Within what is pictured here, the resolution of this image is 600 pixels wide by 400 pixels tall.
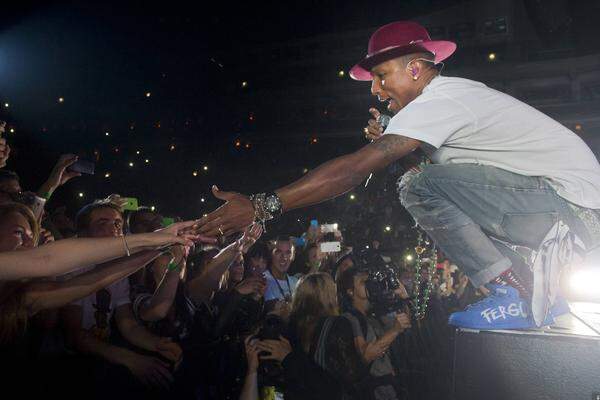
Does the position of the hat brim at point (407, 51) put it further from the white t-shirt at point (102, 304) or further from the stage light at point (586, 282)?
the white t-shirt at point (102, 304)

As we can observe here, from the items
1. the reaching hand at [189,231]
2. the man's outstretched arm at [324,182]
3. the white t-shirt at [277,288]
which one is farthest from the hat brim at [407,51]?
the white t-shirt at [277,288]

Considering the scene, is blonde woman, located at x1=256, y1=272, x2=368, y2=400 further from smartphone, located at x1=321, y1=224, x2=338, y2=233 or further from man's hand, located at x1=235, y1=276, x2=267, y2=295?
smartphone, located at x1=321, y1=224, x2=338, y2=233

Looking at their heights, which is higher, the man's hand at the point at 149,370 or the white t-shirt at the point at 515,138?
the white t-shirt at the point at 515,138

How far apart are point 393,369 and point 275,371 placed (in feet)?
4.04

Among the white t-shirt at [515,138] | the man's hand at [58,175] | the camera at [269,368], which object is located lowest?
the camera at [269,368]

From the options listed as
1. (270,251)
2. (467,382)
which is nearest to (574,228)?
(467,382)

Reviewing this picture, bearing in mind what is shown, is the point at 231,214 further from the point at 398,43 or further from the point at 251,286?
the point at 251,286

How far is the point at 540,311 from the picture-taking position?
228 centimetres

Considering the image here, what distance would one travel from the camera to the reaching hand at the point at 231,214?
7.59 feet

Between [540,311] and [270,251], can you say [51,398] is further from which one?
[270,251]

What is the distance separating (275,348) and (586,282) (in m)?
2.44

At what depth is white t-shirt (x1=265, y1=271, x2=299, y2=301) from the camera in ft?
19.3

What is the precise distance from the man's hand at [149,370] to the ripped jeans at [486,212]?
2.29 meters

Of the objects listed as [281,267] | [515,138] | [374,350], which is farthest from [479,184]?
[281,267]
